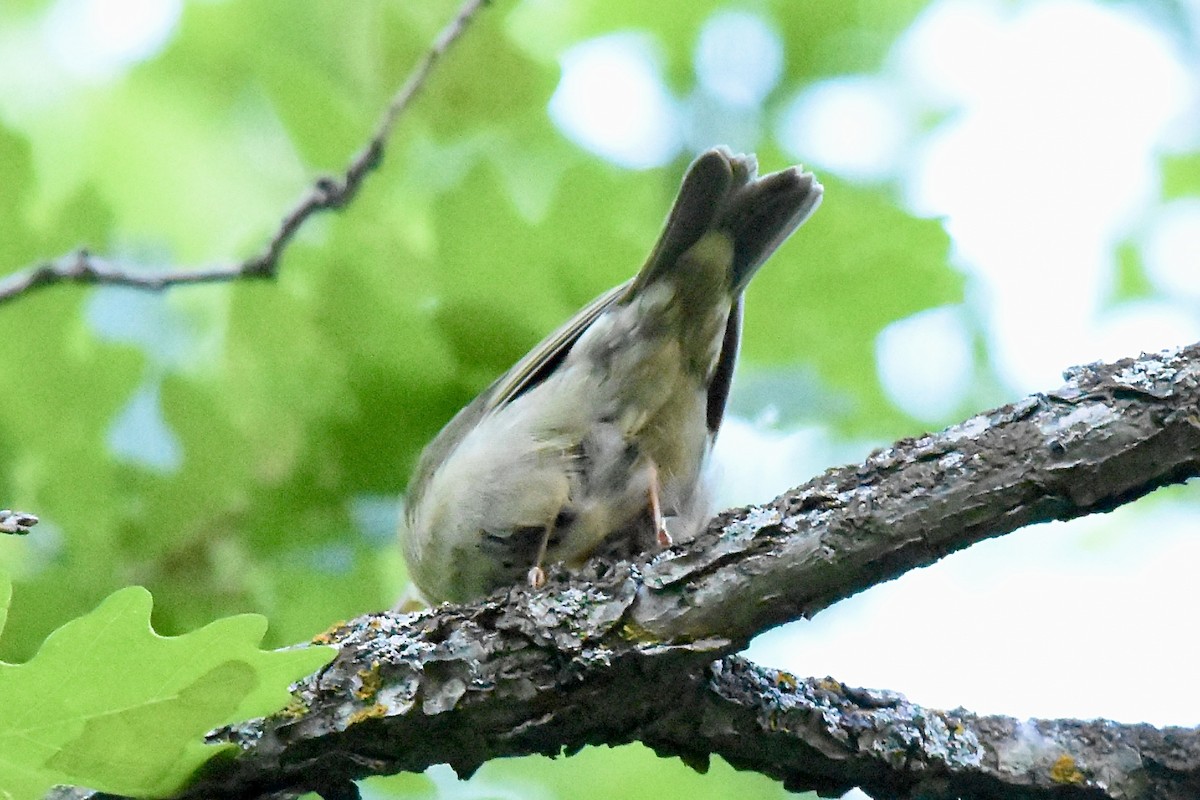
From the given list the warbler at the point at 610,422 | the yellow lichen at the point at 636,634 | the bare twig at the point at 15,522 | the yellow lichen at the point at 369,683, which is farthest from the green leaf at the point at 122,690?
the warbler at the point at 610,422

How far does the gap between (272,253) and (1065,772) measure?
92.7 inches

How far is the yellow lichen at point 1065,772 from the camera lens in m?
2.36

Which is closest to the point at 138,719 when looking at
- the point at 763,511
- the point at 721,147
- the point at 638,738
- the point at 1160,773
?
the point at 638,738

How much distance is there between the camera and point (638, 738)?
238 centimetres

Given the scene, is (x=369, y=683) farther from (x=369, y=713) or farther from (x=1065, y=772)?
(x=1065, y=772)

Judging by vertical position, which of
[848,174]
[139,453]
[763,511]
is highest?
[848,174]

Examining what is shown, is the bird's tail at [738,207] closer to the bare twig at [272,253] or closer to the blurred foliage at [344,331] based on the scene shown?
the blurred foliage at [344,331]

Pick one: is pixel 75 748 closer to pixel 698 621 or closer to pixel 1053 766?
pixel 698 621

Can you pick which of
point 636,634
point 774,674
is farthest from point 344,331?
point 774,674

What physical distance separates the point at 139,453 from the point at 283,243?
71 centimetres

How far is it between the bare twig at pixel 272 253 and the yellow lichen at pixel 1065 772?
2257mm

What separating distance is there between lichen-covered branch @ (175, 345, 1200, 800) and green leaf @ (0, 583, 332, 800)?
36cm

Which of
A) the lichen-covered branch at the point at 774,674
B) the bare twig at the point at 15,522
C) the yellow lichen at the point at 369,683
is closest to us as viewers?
the bare twig at the point at 15,522

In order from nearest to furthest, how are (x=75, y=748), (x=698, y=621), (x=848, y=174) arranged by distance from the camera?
(x=75, y=748) → (x=698, y=621) → (x=848, y=174)
